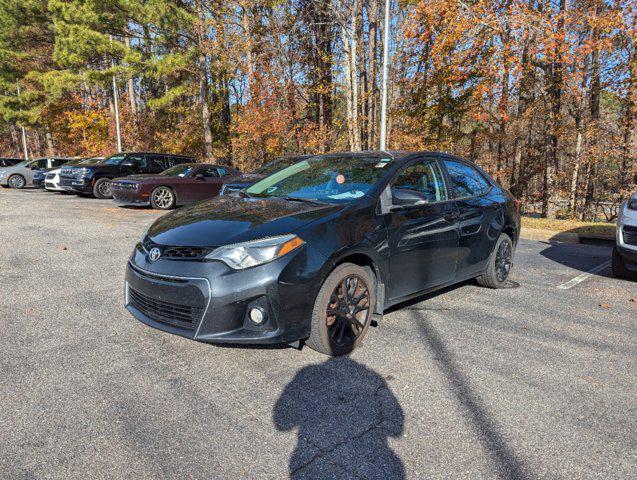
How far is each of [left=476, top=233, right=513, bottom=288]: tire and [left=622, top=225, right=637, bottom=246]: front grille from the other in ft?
5.13

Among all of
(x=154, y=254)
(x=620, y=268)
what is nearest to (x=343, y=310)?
(x=154, y=254)

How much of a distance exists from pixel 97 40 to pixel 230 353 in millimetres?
24019

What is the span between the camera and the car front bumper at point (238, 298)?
9.64 ft

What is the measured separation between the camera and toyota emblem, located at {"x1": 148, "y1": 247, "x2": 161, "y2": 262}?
3253 mm

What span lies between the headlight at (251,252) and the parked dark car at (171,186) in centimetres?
998

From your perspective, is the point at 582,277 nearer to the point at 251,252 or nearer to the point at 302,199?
the point at 302,199

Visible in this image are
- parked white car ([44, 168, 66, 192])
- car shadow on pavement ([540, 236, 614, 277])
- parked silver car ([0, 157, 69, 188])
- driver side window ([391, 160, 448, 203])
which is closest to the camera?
driver side window ([391, 160, 448, 203])

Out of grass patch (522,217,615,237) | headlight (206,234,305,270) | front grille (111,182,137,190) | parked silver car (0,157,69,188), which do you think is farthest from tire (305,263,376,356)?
parked silver car (0,157,69,188)

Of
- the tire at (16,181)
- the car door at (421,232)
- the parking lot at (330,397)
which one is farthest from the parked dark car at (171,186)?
the tire at (16,181)

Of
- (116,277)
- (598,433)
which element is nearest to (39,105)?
(116,277)

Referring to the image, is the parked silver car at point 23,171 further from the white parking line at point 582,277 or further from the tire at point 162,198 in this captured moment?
the white parking line at point 582,277

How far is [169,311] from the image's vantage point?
3133mm

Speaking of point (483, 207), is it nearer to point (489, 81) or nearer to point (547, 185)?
point (489, 81)

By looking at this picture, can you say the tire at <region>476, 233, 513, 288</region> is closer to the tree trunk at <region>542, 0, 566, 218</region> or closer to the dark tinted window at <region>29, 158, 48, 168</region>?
the tree trunk at <region>542, 0, 566, 218</region>
